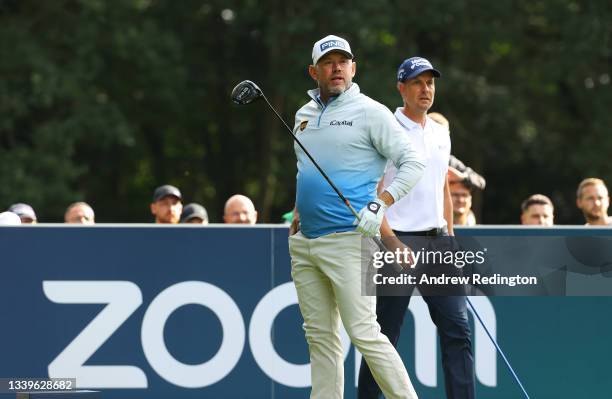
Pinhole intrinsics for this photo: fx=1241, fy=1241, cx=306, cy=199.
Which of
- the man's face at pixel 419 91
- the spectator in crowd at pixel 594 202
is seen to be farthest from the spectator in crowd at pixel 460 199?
the man's face at pixel 419 91

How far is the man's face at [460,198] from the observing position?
10.1 m

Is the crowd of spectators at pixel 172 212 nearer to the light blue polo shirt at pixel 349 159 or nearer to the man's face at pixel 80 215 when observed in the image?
the man's face at pixel 80 215

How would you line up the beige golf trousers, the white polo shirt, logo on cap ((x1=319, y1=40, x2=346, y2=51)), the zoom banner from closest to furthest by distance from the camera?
the beige golf trousers → logo on cap ((x1=319, y1=40, x2=346, y2=51)) → the white polo shirt → the zoom banner

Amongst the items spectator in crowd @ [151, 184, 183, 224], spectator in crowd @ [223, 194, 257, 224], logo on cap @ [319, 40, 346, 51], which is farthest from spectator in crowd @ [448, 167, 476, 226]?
logo on cap @ [319, 40, 346, 51]

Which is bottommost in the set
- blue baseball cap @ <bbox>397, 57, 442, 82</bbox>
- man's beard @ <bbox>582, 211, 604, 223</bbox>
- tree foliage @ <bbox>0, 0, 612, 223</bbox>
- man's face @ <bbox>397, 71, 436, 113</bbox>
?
man's beard @ <bbox>582, 211, 604, 223</bbox>

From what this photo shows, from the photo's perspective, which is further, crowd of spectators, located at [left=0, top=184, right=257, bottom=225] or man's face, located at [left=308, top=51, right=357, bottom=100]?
crowd of spectators, located at [left=0, top=184, right=257, bottom=225]

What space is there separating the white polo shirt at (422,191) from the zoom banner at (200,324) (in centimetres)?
127

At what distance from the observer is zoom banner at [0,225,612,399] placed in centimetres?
871

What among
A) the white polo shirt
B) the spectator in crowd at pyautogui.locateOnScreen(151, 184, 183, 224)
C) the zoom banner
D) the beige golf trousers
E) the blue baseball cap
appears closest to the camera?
the beige golf trousers

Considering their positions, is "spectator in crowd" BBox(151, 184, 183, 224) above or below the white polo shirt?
above

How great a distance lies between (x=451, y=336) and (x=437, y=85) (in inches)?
746

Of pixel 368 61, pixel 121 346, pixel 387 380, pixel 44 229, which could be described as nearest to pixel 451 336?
pixel 387 380

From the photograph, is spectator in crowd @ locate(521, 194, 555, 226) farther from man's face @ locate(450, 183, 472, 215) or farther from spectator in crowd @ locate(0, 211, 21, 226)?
spectator in crowd @ locate(0, 211, 21, 226)

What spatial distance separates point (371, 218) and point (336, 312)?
0.74 m
